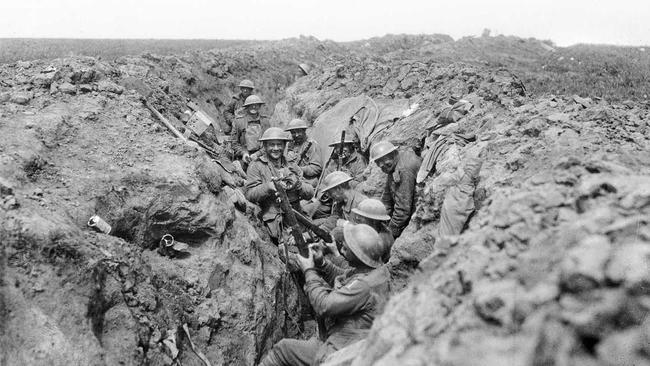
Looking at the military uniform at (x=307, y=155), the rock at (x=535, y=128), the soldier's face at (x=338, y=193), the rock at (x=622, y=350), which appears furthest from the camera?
the military uniform at (x=307, y=155)

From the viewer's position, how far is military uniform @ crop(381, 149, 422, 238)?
6.37 m

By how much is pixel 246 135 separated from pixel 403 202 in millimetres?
4860

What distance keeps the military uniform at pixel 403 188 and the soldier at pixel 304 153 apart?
2754 mm

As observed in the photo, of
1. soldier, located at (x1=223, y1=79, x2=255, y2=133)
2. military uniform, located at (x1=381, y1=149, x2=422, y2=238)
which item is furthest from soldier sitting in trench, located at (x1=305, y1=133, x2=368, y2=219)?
soldier, located at (x1=223, y1=79, x2=255, y2=133)

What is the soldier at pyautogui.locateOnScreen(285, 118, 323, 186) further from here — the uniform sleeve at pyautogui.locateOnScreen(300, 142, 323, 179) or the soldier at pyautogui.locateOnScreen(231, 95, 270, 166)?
the soldier at pyautogui.locateOnScreen(231, 95, 270, 166)

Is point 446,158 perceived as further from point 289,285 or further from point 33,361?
point 33,361

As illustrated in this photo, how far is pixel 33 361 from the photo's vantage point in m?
3.09

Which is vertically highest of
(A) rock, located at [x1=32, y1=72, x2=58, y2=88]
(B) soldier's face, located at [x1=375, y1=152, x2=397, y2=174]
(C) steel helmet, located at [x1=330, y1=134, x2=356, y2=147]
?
(A) rock, located at [x1=32, y1=72, x2=58, y2=88]

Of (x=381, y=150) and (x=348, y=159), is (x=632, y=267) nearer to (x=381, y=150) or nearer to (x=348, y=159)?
(x=381, y=150)

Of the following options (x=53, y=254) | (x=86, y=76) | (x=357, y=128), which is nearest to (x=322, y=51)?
(x=357, y=128)

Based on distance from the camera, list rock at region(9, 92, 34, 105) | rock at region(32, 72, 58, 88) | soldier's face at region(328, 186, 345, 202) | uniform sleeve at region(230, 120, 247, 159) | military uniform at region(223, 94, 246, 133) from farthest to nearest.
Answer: military uniform at region(223, 94, 246, 133)
uniform sleeve at region(230, 120, 247, 159)
soldier's face at region(328, 186, 345, 202)
rock at region(32, 72, 58, 88)
rock at region(9, 92, 34, 105)

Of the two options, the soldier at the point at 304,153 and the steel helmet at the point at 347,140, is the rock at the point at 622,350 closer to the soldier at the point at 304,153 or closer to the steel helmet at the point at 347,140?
the soldier at the point at 304,153

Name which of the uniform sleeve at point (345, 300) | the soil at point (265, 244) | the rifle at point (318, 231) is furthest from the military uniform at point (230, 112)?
the uniform sleeve at point (345, 300)

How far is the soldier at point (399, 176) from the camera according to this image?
6.35m
